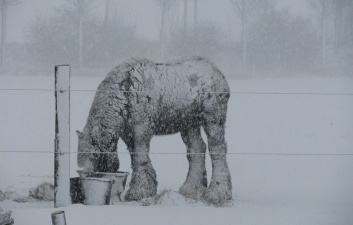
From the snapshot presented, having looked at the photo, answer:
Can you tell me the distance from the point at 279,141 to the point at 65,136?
3.56 meters

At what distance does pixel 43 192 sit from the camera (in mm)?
6824

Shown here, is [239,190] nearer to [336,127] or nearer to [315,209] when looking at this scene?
[315,209]

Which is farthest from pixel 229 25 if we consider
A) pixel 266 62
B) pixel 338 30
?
pixel 338 30

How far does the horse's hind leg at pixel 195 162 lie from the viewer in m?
7.31

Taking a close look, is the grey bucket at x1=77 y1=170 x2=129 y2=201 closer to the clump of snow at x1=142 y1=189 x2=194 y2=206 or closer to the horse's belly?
the clump of snow at x1=142 y1=189 x2=194 y2=206

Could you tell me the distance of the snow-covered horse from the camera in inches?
263

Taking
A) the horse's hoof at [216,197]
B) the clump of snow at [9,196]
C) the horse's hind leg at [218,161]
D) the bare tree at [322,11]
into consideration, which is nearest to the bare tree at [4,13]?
the clump of snow at [9,196]

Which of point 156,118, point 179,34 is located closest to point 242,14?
point 179,34

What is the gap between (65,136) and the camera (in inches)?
244

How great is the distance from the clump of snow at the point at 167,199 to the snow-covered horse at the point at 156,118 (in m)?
0.21

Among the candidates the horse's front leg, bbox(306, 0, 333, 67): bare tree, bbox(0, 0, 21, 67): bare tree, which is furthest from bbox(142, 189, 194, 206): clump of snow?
bbox(306, 0, 333, 67): bare tree

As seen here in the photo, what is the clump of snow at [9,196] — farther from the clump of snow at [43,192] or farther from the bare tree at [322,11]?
the bare tree at [322,11]

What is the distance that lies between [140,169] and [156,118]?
503mm

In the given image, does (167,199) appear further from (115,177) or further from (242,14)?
(242,14)
